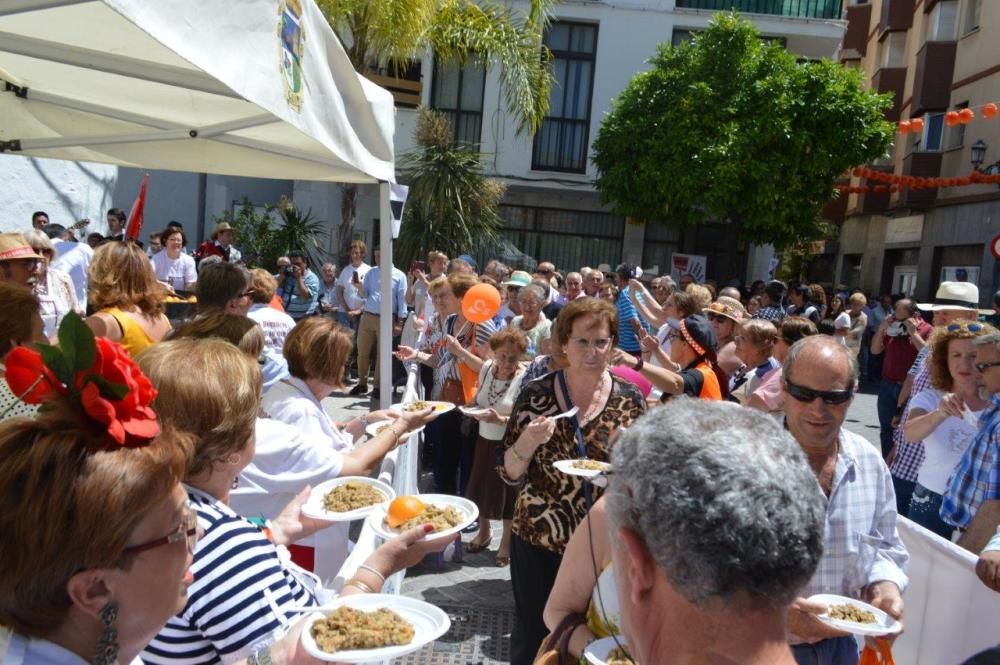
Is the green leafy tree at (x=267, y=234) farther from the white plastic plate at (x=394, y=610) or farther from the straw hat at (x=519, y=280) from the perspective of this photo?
the white plastic plate at (x=394, y=610)

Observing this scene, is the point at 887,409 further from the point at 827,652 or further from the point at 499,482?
the point at 827,652

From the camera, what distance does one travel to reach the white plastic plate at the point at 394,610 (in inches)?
67.4

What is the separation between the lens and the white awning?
2.42 meters

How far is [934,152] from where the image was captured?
24078mm

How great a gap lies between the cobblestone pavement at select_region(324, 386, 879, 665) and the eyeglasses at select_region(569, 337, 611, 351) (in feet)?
6.52

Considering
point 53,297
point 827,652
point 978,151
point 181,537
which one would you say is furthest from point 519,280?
point 978,151

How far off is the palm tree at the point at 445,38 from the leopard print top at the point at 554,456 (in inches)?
451

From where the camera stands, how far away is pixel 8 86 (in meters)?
4.36

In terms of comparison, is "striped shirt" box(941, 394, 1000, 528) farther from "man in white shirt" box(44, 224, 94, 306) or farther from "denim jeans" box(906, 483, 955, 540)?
"man in white shirt" box(44, 224, 94, 306)

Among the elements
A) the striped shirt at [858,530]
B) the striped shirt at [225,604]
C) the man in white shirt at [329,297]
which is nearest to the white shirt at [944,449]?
the striped shirt at [858,530]

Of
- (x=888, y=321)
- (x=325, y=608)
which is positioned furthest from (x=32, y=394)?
(x=888, y=321)

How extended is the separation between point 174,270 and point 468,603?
702 centimetres

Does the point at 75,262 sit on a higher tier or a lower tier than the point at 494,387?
higher

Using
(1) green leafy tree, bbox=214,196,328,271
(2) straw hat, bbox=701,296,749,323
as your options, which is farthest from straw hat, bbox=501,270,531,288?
(1) green leafy tree, bbox=214,196,328,271
